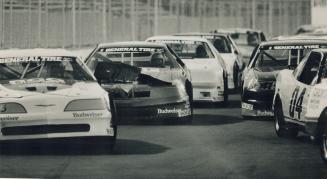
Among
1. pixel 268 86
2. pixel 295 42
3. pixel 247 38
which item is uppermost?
pixel 247 38

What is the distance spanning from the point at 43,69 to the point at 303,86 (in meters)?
3.34

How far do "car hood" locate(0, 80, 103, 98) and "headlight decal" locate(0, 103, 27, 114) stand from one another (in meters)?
0.15

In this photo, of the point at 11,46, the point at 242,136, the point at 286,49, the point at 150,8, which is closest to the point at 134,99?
the point at 242,136

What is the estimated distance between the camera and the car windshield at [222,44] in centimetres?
2847

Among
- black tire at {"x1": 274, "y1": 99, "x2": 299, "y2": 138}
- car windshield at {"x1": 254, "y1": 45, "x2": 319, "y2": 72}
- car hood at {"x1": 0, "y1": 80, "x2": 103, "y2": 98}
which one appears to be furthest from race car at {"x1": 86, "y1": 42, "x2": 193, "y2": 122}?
car hood at {"x1": 0, "y1": 80, "x2": 103, "y2": 98}

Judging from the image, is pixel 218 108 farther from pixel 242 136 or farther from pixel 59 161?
pixel 59 161

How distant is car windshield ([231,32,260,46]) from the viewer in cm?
3772

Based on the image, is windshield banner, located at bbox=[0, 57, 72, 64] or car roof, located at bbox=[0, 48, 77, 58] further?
car roof, located at bbox=[0, 48, 77, 58]

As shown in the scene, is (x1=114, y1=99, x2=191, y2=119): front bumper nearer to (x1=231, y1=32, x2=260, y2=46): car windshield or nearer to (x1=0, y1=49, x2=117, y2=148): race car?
(x1=0, y1=49, x2=117, y2=148): race car

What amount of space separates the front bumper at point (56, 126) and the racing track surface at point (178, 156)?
0.83ft

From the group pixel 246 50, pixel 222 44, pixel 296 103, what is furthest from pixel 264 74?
pixel 246 50

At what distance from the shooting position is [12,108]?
47.5 feet

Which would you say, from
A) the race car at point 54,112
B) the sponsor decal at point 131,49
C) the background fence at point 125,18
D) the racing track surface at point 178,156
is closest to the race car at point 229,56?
the background fence at point 125,18

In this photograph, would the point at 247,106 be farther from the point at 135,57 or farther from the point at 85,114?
the point at 85,114
